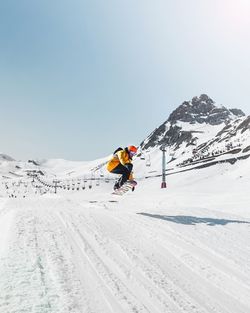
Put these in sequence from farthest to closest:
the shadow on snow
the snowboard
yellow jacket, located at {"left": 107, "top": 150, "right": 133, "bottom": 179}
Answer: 1. the snowboard
2. yellow jacket, located at {"left": 107, "top": 150, "right": 133, "bottom": 179}
3. the shadow on snow

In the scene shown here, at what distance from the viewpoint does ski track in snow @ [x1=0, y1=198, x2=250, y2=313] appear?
502 centimetres

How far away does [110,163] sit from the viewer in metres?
18.2

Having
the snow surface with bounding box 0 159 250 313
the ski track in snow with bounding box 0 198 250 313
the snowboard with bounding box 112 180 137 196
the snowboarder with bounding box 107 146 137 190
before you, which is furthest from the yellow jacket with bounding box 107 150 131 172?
the ski track in snow with bounding box 0 198 250 313

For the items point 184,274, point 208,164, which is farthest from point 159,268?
point 208,164

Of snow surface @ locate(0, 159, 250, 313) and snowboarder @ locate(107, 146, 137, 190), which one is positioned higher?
snowboarder @ locate(107, 146, 137, 190)

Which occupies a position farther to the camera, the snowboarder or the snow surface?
the snowboarder

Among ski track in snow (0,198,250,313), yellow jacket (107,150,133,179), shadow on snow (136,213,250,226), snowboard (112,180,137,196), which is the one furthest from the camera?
snowboard (112,180,137,196)

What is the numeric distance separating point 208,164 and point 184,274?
6666cm

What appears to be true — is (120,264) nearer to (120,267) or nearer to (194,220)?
(120,267)

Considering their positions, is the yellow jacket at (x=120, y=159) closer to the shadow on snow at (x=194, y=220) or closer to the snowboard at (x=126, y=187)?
the snowboard at (x=126, y=187)

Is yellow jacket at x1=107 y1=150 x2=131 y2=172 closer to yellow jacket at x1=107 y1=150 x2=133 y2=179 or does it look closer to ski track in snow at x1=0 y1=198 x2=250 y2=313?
yellow jacket at x1=107 y1=150 x2=133 y2=179

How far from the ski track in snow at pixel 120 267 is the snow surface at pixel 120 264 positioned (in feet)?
0.04

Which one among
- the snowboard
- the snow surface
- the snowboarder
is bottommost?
the snow surface

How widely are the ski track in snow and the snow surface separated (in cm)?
1
